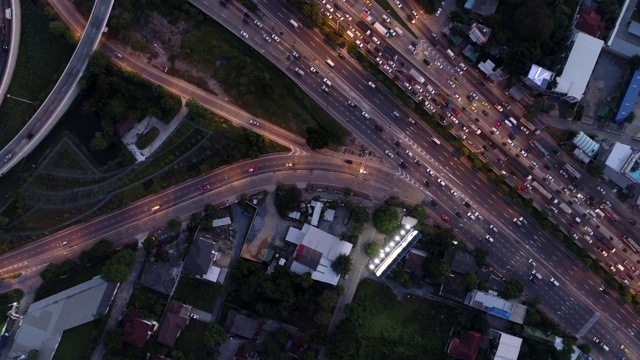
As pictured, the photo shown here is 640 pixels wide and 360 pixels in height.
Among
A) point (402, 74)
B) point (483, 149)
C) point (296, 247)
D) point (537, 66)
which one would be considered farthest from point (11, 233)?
point (537, 66)

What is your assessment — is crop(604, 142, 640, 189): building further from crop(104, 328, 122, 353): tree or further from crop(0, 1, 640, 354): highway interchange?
crop(104, 328, 122, 353): tree

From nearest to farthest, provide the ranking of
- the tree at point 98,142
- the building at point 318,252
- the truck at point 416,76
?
the tree at point 98,142 < the building at point 318,252 < the truck at point 416,76

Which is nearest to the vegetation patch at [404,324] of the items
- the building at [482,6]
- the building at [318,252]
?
the building at [318,252]

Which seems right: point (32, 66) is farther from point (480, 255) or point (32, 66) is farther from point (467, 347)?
point (467, 347)

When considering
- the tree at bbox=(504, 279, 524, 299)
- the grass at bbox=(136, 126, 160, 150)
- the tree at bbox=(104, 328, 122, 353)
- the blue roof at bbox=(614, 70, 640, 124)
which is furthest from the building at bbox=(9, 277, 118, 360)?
the blue roof at bbox=(614, 70, 640, 124)

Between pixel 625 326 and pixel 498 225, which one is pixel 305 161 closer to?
pixel 498 225

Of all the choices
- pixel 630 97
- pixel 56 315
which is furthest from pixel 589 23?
pixel 56 315

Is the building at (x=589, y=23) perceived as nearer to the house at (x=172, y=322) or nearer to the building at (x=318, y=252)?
the building at (x=318, y=252)
